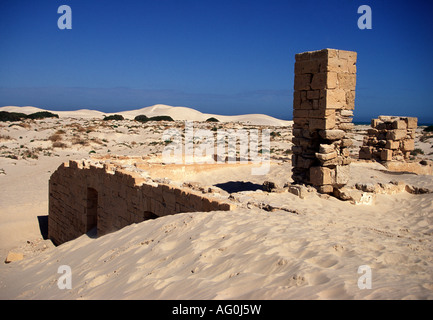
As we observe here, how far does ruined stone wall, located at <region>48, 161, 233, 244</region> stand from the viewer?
22.3 feet

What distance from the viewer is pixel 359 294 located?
272 centimetres

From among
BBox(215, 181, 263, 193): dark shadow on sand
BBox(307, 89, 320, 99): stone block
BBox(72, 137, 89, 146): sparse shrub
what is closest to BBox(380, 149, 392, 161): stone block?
BBox(215, 181, 263, 193): dark shadow on sand

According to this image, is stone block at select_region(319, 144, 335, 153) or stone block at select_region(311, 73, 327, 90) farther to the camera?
stone block at select_region(319, 144, 335, 153)

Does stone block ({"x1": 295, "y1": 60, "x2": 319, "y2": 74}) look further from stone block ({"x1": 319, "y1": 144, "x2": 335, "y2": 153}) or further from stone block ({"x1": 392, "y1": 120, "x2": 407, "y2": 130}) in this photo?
stone block ({"x1": 392, "y1": 120, "x2": 407, "y2": 130})

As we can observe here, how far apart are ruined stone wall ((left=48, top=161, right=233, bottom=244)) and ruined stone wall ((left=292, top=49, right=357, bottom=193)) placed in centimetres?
325

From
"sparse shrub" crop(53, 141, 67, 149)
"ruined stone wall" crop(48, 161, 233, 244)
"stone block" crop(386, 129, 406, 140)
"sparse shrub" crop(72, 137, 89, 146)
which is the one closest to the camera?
"ruined stone wall" crop(48, 161, 233, 244)

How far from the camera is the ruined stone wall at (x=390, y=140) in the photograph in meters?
14.3

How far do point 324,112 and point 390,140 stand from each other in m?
8.06

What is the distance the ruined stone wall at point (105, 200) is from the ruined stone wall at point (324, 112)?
3.25 metres

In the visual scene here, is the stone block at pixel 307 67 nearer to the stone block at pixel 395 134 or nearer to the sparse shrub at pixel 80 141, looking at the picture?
the stone block at pixel 395 134

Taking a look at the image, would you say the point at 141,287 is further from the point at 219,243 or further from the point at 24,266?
the point at 24,266

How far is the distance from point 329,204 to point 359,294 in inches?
185

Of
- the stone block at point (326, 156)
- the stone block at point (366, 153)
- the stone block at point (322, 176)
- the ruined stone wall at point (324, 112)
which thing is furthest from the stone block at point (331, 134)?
the stone block at point (366, 153)
